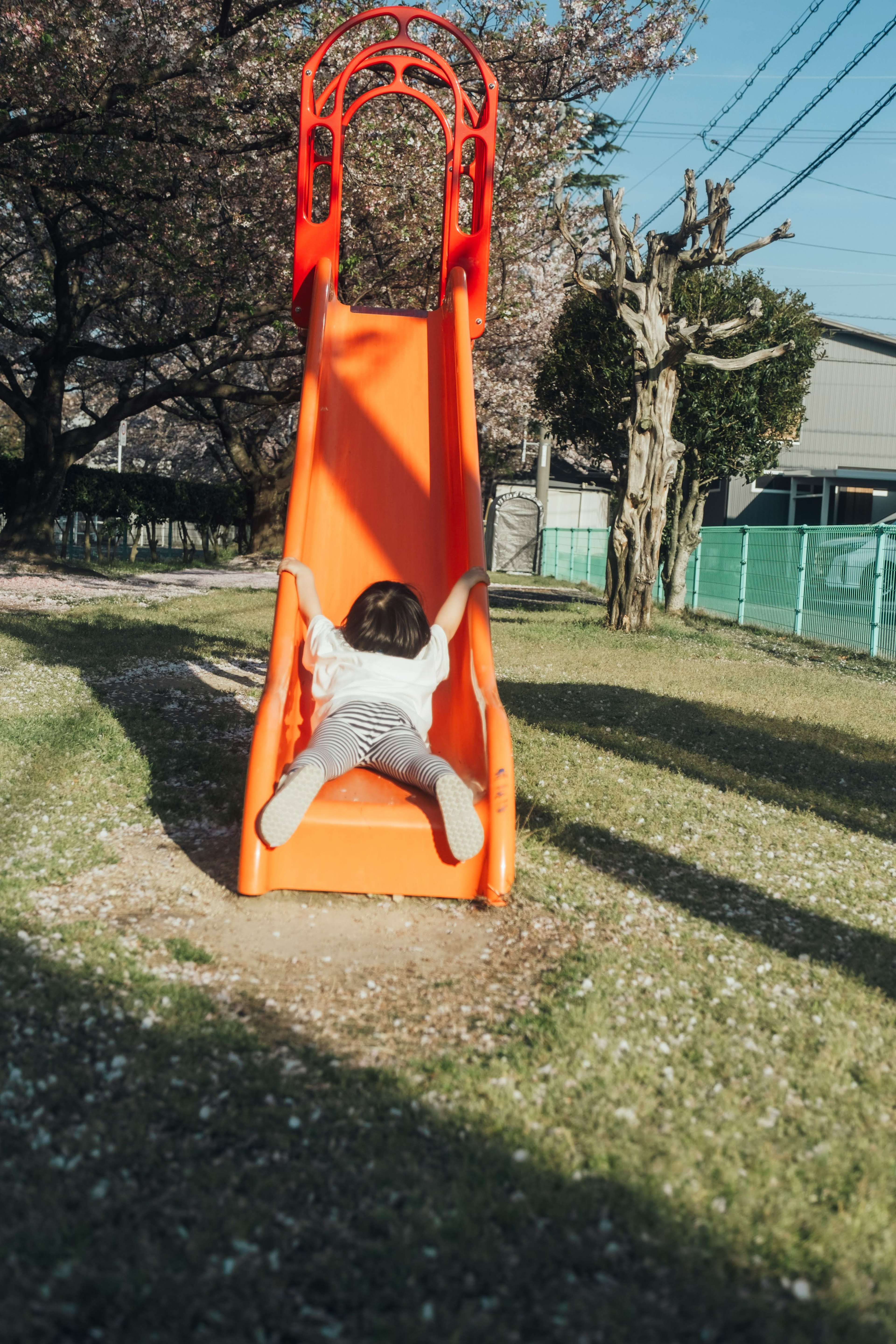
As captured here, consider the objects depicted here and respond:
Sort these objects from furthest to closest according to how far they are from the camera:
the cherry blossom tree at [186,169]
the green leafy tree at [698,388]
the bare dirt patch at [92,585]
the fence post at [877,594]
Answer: the green leafy tree at [698,388], the bare dirt patch at [92,585], the fence post at [877,594], the cherry blossom tree at [186,169]

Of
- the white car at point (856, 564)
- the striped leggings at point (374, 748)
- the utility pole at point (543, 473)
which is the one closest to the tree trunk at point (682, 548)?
the white car at point (856, 564)

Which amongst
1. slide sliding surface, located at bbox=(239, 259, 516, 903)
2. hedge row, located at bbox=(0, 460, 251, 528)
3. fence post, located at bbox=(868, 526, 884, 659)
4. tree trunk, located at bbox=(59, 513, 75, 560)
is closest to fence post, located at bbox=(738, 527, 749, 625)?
fence post, located at bbox=(868, 526, 884, 659)

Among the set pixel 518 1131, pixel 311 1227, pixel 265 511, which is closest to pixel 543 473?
pixel 265 511

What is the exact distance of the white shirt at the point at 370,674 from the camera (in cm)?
475

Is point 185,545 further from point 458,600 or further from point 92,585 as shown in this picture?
point 458,600

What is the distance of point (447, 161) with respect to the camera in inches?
310

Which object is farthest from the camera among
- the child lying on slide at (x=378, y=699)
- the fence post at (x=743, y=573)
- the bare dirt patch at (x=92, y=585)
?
the fence post at (x=743, y=573)

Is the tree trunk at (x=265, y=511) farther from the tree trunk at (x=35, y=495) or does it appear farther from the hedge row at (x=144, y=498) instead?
the tree trunk at (x=35, y=495)

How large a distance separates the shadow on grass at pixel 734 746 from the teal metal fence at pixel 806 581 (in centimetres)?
535

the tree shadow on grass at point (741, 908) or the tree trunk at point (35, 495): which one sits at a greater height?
the tree trunk at point (35, 495)

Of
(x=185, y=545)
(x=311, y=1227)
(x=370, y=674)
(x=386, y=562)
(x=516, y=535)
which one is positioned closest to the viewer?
(x=311, y=1227)

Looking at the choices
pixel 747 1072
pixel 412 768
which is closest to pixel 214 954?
pixel 412 768

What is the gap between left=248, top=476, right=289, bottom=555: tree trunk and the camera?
28.0 metres

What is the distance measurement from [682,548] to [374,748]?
53.5ft
